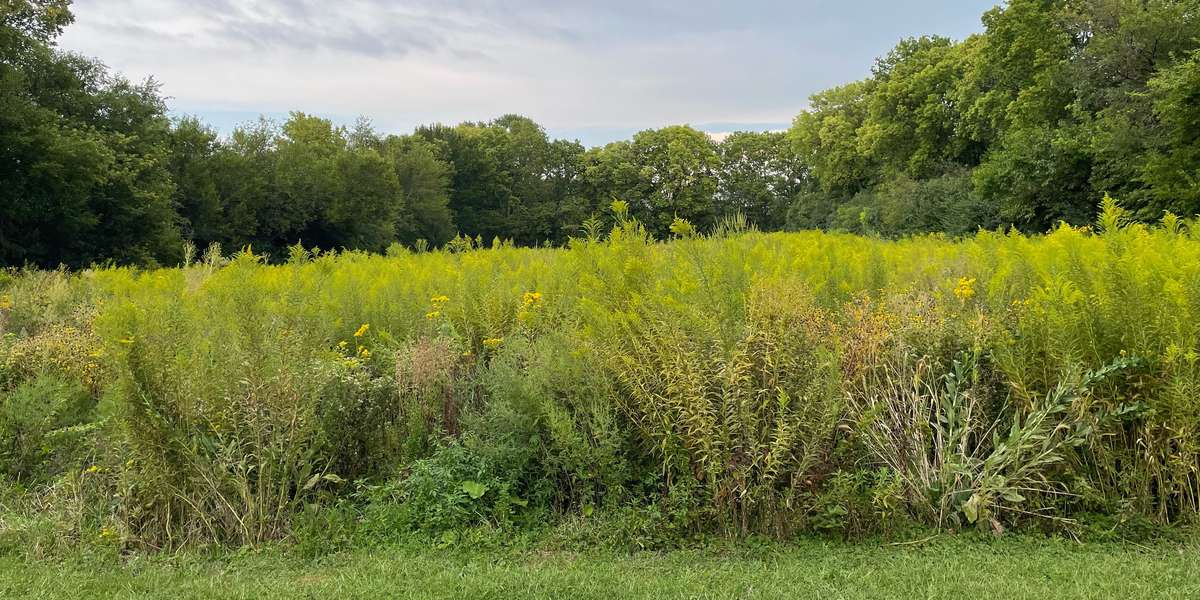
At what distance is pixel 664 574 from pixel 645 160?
5431 cm

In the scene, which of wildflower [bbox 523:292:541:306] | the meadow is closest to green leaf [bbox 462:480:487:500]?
the meadow

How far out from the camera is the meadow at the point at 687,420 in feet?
12.0

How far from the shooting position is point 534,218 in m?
52.4

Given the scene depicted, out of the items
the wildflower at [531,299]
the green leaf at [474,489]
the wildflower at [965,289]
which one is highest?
the wildflower at [965,289]

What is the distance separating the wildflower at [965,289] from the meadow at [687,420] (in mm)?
22

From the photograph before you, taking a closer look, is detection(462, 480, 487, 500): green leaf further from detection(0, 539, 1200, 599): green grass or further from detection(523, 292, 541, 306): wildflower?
detection(523, 292, 541, 306): wildflower

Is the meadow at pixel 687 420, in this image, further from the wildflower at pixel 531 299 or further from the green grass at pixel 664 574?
the wildflower at pixel 531 299

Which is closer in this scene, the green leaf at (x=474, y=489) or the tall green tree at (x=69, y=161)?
the green leaf at (x=474, y=489)

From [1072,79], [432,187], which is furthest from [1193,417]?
[432,187]

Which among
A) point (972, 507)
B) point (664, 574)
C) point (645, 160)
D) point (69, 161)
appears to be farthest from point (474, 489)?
point (645, 160)

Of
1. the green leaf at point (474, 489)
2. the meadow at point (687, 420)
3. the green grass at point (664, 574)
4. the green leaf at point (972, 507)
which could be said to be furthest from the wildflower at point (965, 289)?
the green leaf at point (474, 489)

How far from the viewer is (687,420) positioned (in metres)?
3.63

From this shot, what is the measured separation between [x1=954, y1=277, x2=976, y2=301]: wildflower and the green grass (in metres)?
1.54

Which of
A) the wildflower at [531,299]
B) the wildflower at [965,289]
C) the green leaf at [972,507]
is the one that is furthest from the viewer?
the wildflower at [531,299]
